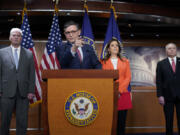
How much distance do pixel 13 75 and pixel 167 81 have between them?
6.71 feet

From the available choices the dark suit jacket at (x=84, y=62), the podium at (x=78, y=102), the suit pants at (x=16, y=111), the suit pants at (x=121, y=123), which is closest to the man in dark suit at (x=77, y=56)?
the dark suit jacket at (x=84, y=62)

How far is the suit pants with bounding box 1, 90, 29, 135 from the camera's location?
2812 millimetres

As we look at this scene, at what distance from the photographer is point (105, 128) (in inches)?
67.5

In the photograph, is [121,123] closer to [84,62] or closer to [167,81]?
[167,81]

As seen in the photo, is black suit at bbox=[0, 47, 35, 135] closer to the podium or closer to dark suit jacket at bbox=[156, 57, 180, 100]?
the podium

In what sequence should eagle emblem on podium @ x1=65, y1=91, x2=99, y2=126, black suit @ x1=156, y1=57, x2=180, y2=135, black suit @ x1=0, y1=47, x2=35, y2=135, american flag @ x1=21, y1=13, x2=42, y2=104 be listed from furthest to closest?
1. american flag @ x1=21, y1=13, x2=42, y2=104
2. black suit @ x1=156, y1=57, x2=180, y2=135
3. black suit @ x1=0, y1=47, x2=35, y2=135
4. eagle emblem on podium @ x1=65, y1=91, x2=99, y2=126

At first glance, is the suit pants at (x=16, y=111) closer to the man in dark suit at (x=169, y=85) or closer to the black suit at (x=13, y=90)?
the black suit at (x=13, y=90)

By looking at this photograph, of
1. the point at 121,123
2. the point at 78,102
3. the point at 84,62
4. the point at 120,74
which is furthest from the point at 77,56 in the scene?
the point at 121,123

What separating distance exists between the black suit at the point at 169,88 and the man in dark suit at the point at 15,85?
177cm

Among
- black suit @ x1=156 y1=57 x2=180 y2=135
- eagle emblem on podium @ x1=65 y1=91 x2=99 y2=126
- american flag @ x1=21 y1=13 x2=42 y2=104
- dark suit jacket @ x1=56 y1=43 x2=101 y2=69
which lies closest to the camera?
eagle emblem on podium @ x1=65 y1=91 x2=99 y2=126

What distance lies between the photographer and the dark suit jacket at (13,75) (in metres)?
2.81

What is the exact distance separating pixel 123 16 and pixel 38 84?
215cm

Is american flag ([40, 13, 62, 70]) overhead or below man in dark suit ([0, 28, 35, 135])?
overhead

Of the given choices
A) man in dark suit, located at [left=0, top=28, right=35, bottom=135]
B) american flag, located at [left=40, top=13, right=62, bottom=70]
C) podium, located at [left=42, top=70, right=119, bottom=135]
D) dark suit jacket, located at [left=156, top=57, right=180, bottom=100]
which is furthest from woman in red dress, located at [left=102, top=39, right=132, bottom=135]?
podium, located at [left=42, top=70, right=119, bottom=135]
